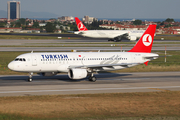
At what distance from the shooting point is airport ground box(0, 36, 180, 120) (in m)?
21.3

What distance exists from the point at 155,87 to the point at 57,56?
12744 mm

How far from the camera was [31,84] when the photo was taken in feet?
113

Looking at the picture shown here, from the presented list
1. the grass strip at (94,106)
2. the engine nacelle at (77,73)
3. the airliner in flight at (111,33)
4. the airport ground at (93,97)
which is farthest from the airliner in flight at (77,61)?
the airliner in flight at (111,33)

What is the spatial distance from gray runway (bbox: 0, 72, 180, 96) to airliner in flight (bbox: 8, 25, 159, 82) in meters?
1.40

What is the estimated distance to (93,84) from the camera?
35.1m

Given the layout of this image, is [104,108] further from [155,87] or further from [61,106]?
[155,87]

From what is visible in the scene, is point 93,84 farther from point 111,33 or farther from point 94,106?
point 111,33

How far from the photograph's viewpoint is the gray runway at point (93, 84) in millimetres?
30641

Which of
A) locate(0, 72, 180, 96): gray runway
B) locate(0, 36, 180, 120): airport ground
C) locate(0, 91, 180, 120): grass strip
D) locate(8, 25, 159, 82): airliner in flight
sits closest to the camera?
locate(0, 91, 180, 120): grass strip

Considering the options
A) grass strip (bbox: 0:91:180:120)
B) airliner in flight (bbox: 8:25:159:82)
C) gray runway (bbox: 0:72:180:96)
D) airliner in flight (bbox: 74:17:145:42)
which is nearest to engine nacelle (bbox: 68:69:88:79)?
airliner in flight (bbox: 8:25:159:82)

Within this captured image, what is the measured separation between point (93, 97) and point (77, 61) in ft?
34.7

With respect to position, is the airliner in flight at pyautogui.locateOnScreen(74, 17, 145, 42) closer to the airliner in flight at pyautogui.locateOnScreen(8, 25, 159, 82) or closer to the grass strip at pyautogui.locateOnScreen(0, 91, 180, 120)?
the airliner in flight at pyautogui.locateOnScreen(8, 25, 159, 82)

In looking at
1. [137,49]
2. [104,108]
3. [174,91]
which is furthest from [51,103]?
[137,49]

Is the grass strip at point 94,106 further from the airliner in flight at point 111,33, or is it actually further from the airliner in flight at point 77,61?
the airliner in flight at point 111,33
